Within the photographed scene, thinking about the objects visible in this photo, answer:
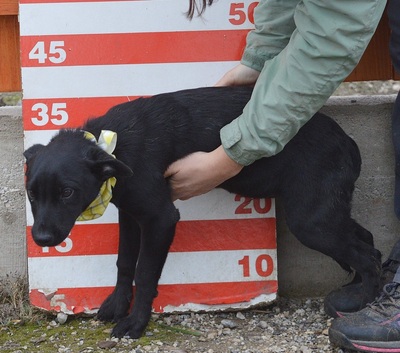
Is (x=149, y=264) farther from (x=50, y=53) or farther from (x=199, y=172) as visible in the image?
(x=50, y=53)

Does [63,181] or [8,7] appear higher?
[8,7]

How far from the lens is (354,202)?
13.1ft

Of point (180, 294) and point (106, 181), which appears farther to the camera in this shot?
point (180, 294)

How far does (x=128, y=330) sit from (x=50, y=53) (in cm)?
129

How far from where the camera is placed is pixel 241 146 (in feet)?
10.3

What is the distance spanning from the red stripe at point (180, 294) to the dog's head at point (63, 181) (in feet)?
2.47

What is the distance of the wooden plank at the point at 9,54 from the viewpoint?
158 inches

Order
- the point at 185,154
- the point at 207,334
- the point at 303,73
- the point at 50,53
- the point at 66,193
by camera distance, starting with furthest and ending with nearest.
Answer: the point at 50,53 → the point at 207,334 → the point at 185,154 → the point at 66,193 → the point at 303,73

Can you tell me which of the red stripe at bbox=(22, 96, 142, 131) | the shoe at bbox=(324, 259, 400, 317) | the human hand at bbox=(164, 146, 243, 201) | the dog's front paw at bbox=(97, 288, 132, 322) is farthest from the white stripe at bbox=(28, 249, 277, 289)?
the red stripe at bbox=(22, 96, 142, 131)

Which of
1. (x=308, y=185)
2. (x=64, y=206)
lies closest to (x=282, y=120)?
(x=308, y=185)

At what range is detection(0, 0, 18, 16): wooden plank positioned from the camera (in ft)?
12.9

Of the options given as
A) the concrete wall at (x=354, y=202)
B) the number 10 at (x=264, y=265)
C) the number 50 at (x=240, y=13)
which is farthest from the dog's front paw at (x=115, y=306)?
the number 50 at (x=240, y=13)

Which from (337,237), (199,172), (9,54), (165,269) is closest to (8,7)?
(9,54)

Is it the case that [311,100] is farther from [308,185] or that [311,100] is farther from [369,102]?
[369,102]
